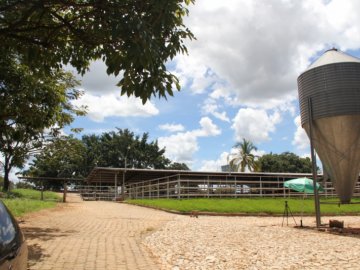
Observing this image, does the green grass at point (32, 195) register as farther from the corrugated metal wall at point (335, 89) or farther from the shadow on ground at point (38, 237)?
the corrugated metal wall at point (335, 89)

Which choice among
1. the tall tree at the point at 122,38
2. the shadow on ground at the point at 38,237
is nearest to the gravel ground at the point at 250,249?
the shadow on ground at the point at 38,237

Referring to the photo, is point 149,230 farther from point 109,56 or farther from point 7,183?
point 7,183

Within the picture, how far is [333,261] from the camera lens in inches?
288

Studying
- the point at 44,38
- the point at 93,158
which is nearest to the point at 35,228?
the point at 44,38

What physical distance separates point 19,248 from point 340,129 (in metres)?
12.3

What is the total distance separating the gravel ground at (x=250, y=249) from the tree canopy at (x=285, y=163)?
60757 mm

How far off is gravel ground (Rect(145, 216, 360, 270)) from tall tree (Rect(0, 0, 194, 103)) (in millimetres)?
3346

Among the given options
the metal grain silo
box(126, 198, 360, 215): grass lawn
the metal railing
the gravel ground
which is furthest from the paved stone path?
the metal railing

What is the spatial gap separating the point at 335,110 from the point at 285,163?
59990 millimetres

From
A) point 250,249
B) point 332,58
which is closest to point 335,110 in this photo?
point 332,58

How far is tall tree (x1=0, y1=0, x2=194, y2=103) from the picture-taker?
15.3 ft

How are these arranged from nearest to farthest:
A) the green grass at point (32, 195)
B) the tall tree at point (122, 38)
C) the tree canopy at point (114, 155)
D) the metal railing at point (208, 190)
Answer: the tall tree at point (122, 38), the metal railing at point (208, 190), the green grass at point (32, 195), the tree canopy at point (114, 155)

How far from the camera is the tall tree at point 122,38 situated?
4.65 metres

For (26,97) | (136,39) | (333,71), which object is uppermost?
(333,71)
